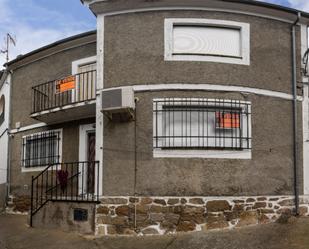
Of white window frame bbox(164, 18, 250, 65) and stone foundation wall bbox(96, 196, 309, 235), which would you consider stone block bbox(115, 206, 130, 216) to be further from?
white window frame bbox(164, 18, 250, 65)

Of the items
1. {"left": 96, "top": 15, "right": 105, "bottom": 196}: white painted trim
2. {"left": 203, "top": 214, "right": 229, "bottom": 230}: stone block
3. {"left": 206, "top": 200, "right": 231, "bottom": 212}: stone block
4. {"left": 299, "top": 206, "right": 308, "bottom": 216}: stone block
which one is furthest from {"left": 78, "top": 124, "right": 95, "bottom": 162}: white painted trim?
{"left": 299, "top": 206, "right": 308, "bottom": 216}: stone block

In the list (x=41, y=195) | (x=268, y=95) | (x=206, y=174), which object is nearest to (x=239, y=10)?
(x=268, y=95)

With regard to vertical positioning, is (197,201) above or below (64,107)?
below

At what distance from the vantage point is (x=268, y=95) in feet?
42.8

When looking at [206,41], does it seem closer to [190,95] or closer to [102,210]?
[190,95]

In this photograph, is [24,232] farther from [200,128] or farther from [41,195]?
[200,128]

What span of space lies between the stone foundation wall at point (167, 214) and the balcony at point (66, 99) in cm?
329

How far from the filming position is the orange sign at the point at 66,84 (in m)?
15.1

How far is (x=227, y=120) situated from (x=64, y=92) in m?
5.89

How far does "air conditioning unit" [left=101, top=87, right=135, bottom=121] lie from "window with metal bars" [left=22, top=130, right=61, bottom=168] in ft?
14.7

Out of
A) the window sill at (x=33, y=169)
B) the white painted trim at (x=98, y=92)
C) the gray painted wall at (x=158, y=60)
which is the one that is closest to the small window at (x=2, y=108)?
the window sill at (x=33, y=169)

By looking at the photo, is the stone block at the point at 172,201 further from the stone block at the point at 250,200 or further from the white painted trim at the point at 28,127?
the white painted trim at the point at 28,127

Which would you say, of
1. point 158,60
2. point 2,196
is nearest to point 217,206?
point 158,60

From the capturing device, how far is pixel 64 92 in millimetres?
15836
